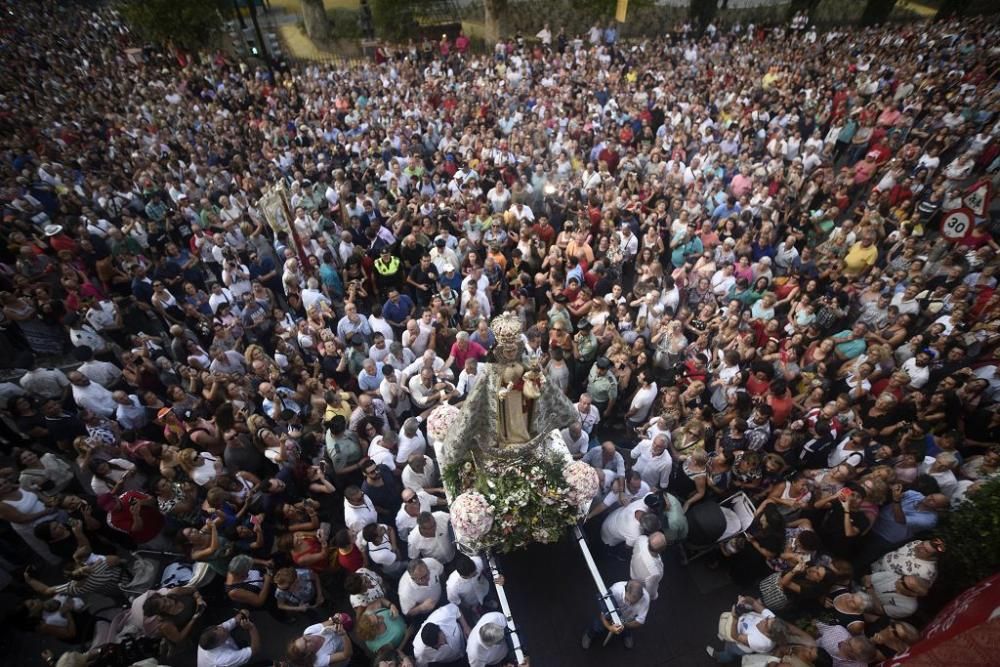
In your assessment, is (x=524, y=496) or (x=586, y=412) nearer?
(x=524, y=496)

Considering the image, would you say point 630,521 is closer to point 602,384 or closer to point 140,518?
point 602,384

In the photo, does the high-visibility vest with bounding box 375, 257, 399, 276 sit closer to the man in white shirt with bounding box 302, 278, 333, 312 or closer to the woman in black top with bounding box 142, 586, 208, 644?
the man in white shirt with bounding box 302, 278, 333, 312

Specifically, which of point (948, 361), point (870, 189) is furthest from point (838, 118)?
point (948, 361)

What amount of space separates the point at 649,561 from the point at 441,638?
2.34 meters

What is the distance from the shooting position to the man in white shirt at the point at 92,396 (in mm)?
7039

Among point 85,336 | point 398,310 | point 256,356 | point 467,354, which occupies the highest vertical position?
point 85,336

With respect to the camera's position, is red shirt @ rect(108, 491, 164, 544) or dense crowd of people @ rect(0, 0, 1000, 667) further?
red shirt @ rect(108, 491, 164, 544)

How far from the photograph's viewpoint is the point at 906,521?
5.81 metres

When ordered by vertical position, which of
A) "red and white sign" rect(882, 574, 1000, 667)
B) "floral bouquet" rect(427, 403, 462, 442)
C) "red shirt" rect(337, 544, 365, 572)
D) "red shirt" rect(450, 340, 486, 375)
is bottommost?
"red and white sign" rect(882, 574, 1000, 667)

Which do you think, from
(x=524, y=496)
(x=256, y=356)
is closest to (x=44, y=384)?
(x=256, y=356)

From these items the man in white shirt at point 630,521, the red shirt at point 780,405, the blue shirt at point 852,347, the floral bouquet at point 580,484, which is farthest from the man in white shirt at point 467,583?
the blue shirt at point 852,347

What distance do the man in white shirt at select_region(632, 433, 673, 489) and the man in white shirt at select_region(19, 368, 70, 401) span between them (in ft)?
29.8

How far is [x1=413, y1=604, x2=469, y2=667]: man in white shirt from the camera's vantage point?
4.64 metres

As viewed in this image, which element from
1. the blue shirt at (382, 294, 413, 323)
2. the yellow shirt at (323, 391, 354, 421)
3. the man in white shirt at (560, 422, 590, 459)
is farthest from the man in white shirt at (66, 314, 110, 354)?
the man in white shirt at (560, 422, 590, 459)
